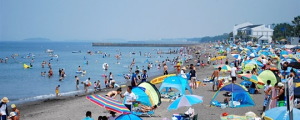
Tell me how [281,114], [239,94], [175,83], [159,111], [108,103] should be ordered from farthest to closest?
[175,83] < [239,94] < [159,111] < [108,103] < [281,114]

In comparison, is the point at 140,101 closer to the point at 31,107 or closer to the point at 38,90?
the point at 31,107

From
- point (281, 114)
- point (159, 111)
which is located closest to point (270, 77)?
point (159, 111)

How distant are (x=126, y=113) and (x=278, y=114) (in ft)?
12.6

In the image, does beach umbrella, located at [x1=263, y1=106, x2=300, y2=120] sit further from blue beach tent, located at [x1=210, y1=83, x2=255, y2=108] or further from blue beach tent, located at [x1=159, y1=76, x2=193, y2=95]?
blue beach tent, located at [x1=159, y1=76, x2=193, y2=95]

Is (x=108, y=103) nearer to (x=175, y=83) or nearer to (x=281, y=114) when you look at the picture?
(x=281, y=114)

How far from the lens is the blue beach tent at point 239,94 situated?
13820 millimetres

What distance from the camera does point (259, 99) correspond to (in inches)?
610

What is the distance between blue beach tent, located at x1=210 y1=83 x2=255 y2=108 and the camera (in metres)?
13.8

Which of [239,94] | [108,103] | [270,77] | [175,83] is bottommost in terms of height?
[239,94]

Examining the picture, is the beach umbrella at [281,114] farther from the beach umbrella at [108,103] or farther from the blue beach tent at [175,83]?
the blue beach tent at [175,83]

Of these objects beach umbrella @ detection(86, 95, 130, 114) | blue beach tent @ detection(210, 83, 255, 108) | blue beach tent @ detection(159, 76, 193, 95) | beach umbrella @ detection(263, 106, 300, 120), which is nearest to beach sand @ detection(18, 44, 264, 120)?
blue beach tent @ detection(210, 83, 255, 108)

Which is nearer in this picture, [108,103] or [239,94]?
[108,103]

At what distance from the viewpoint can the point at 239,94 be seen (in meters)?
14.6

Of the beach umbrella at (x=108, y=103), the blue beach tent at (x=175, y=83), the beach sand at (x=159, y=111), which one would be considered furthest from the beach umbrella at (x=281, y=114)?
the blue beach tent at (x=175, y=83)
